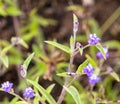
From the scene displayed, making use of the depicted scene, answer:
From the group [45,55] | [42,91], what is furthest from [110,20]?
[42,91]

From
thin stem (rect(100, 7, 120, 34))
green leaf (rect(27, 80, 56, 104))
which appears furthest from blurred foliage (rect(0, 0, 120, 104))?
green leaf (rect(27, 80, 56, 104))

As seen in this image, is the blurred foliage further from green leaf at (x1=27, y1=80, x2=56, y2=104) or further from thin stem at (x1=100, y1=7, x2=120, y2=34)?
A: green leaf at (x1=27, y1=80, x2=56, y2=104)

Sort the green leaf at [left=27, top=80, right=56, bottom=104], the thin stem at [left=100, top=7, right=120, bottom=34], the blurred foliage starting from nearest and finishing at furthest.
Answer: the green leaf at [left=27, top=80, right=56, bottom=104] < the blurred foliage < the thin stem at [left=100, top=7, right=120, bottom=34]

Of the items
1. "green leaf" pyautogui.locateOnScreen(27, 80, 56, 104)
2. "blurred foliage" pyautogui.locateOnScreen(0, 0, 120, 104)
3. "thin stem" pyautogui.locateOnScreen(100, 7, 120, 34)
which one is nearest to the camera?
"green leaf" pyautogui.locateOnScreen(27, 80, 56, 104)

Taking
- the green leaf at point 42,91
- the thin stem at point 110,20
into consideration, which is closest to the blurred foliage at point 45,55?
the thin stem at point 110,20

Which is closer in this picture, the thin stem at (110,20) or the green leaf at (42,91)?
the green leaf at (42,91)

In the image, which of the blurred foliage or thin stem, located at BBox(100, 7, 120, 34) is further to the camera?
thin stem, located at BBox(100, 7, 120, 34)

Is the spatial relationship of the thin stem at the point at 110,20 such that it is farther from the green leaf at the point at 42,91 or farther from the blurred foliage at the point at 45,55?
the green leaf at the point at 42,91

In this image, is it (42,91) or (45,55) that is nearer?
(42,91)

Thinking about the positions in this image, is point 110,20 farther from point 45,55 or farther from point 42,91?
point 42,91

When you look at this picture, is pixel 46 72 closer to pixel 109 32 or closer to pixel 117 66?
pixel 117 66

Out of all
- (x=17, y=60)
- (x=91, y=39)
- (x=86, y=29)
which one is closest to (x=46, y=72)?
(x=17, y=60)
